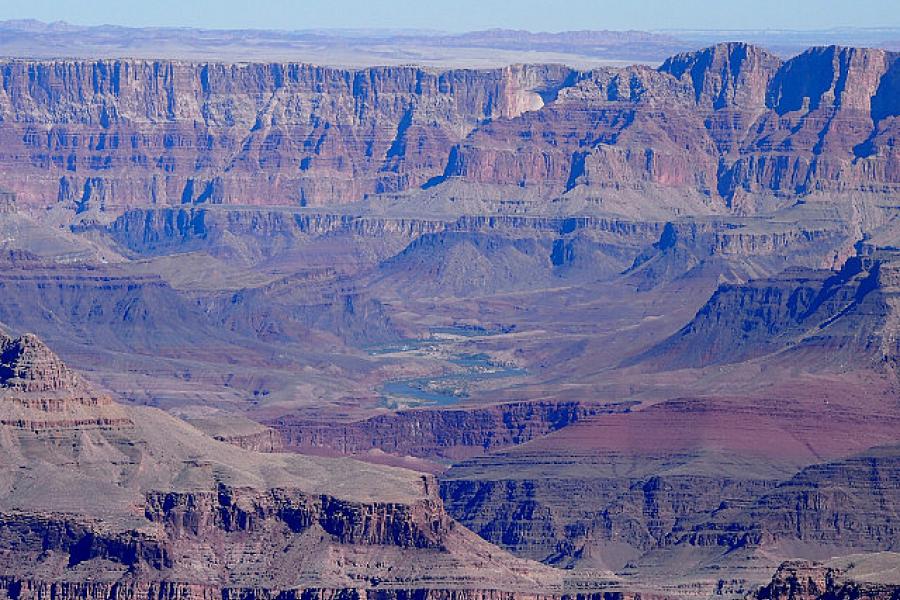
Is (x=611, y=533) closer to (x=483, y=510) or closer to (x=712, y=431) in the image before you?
(x=483, y=510)

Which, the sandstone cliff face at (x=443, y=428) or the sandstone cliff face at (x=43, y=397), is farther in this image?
the sandstone cliff face at (x=443, y=428)

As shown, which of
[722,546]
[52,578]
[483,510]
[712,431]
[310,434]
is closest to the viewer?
[52,578]

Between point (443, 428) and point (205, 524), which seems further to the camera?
point (443, 428)

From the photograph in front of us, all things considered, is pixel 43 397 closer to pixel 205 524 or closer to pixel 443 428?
pixel 205 524

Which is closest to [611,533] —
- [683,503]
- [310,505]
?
[683,503]

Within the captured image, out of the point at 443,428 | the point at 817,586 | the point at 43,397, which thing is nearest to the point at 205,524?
the point at 43,397

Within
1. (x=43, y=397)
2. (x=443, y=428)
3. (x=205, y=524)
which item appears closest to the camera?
(x=205, y=524)

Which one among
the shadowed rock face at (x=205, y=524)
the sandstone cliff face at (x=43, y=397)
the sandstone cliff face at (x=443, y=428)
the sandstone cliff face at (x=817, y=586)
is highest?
Answer: the sandstone cliff face at (x=817, y=586)

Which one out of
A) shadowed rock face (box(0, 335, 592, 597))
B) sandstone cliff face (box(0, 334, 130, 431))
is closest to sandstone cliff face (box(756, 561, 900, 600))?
shadowed rock face (box(0, 335, 592, 597))

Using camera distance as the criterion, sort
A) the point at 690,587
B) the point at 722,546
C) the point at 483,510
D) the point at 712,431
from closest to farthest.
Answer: the point at 690,587 < the point at 722,546 < the point at 483,510 < the point at 712,431

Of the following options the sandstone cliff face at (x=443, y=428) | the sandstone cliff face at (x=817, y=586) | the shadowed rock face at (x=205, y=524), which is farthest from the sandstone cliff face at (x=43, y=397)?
the sandstone cliff face at (x=443, y=428)

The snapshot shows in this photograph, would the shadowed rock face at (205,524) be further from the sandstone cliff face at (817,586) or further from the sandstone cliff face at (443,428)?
the sandstone cliff face at (443,428)
